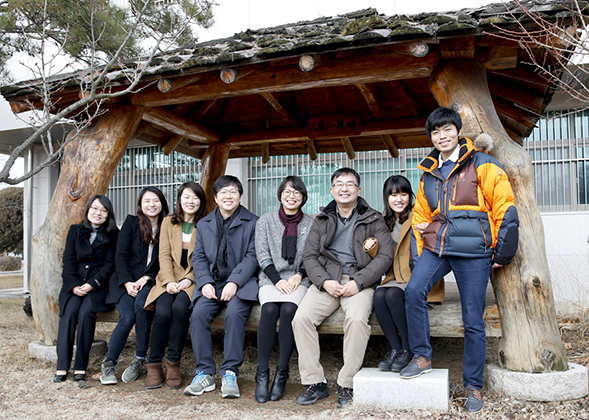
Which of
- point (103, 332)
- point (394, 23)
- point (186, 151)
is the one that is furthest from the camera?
point (186, 151)

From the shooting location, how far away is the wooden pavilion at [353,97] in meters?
3.30

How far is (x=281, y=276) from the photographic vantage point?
3799 millimetres

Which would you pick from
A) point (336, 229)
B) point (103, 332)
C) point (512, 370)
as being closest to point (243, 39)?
point (336, 229)

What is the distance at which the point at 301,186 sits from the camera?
3.89 meters

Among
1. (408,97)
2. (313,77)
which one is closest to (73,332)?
(313,77)

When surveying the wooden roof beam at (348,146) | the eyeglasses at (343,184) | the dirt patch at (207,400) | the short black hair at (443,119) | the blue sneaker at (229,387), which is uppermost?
the wooden roof beam at (348,146)

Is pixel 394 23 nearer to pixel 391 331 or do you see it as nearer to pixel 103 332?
pixel 391 331

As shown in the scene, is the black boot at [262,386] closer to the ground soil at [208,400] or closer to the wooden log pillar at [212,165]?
the ground soil at [208,400]

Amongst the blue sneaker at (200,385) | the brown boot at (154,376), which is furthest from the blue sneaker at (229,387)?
the brown boot at (154,376)

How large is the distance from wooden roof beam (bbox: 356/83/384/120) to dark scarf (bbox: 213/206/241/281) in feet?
7.75

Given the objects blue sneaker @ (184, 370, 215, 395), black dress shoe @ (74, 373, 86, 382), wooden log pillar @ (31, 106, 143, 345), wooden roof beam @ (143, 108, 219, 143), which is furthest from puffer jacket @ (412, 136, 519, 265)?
wooden roof beam @ (143, 108, 219, 143)

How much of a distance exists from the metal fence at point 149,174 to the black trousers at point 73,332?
6.84 m

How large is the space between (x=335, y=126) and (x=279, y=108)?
0.87m

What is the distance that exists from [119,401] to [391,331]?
2.03 metres
